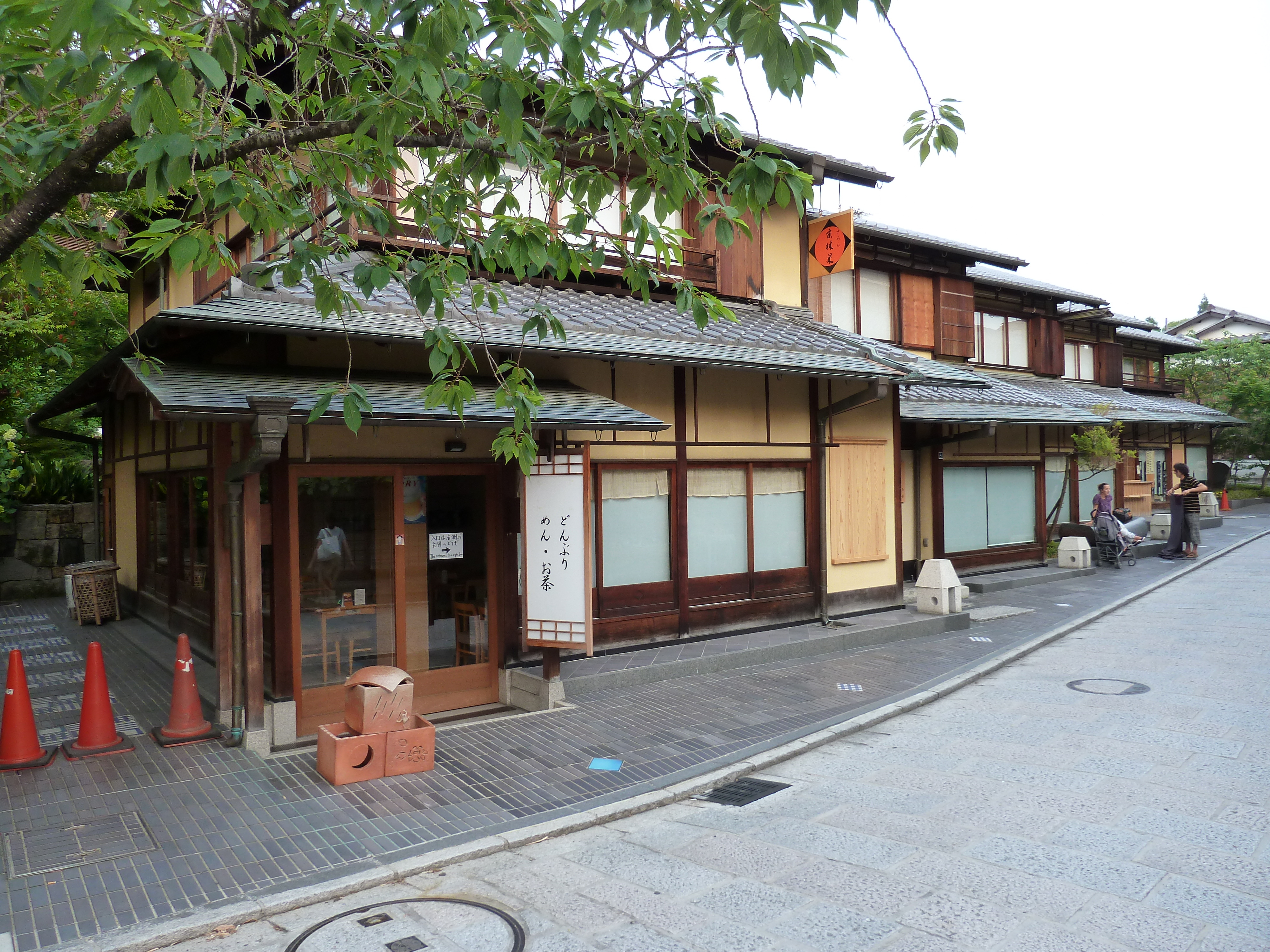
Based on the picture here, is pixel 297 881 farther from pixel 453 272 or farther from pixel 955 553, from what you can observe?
pixel 955 553

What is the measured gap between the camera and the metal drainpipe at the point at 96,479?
50.1 feet

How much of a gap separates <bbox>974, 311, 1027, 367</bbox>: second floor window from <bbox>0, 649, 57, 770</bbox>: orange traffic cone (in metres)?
19.0

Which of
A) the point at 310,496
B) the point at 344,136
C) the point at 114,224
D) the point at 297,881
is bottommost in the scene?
the point at 297,881

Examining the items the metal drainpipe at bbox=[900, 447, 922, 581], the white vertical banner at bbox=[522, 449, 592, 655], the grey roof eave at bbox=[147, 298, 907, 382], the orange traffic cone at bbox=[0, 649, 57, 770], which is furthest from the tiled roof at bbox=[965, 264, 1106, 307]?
the orange traffic cone at bbox=[0, 649, 57, 770]

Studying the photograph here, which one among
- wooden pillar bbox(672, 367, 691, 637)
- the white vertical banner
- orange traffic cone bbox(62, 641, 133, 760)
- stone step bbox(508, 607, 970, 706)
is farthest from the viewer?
wooden pillar bbox(672, 367, 691, 637)

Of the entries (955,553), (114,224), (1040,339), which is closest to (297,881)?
(114,224)

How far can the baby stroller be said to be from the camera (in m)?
19.8

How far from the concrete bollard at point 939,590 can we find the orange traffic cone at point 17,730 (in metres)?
11.4

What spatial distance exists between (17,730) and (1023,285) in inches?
849

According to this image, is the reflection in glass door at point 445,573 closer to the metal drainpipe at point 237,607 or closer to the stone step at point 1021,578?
the metal drainpipe at point 237,607

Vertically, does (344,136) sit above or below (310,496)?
above

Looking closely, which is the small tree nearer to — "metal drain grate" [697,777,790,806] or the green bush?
"metal drain grate" [697,777,790,806]

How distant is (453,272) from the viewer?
579 cm

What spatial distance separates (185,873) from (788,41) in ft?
18.8
